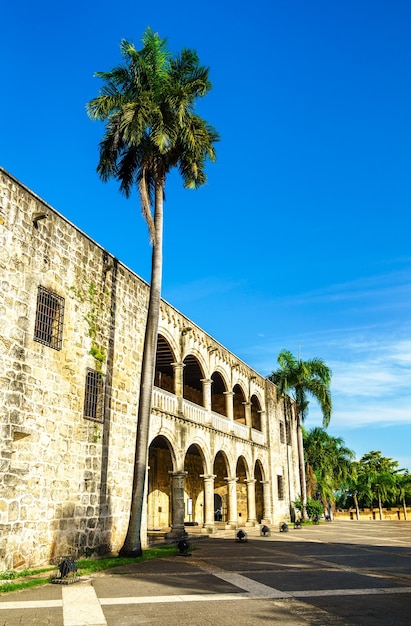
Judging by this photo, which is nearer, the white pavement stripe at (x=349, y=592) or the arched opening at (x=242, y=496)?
the white pavement stripe at (x=349, y=592)

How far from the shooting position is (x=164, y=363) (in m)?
24.3

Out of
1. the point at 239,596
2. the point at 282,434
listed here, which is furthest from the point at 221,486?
the point at 239,596

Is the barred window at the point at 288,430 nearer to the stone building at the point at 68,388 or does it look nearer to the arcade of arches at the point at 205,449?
the arcade of arches at the point at 205,449

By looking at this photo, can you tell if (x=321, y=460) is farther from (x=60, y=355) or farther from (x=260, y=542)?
(x=60, y=355)

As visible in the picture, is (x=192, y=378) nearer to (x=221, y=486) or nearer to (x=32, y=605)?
(x=221, y=486)

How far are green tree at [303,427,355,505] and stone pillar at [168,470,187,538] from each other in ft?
92.1

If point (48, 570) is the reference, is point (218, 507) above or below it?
above

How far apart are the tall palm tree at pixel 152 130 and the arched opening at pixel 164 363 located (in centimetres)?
559

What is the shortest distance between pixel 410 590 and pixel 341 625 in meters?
3.32

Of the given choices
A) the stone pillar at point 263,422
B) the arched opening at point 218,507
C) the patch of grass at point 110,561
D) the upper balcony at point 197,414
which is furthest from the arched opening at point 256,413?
the patch of grass at point 110,561

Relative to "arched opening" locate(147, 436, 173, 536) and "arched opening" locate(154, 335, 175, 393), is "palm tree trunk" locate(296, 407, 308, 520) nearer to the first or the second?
"arched opening" locate(147, 436, 173, 536)

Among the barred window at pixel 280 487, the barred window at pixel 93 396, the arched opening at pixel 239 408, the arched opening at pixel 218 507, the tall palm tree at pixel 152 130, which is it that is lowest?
the arched opening at pixel 218 507

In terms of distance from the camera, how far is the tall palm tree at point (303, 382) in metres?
37.4

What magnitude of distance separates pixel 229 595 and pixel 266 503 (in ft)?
78.3
